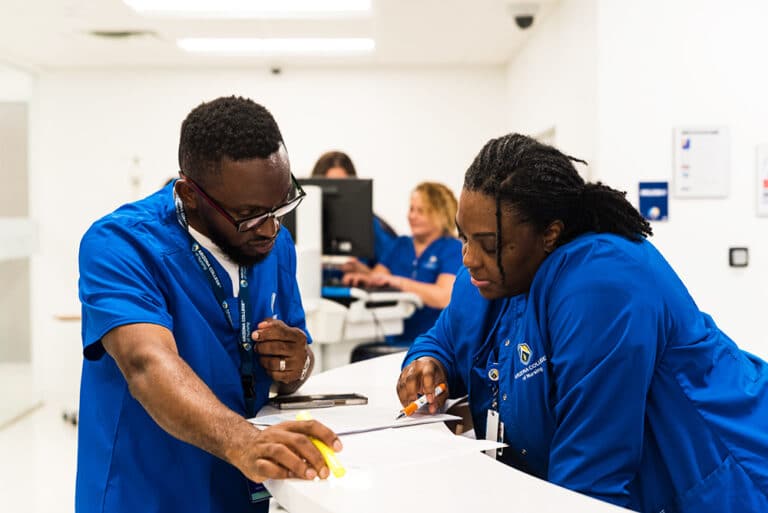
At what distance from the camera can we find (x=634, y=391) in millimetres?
1013

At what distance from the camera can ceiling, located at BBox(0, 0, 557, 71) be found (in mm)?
4199

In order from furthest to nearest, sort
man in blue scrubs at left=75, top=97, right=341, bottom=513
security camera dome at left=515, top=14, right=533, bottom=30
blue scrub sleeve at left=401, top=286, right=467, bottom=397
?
security camera dome at left=515, top=14, right=533, bottom=30 < blue scrub sleeve at left=401, top=286, right=467, bottom=397 < man in blue scrubs at left=75, top=97, right=341, bottom=513

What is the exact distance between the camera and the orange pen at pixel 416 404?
1.30 m

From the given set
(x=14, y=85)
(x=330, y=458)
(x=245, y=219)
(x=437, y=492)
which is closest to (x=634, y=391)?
(x=437, y=492)

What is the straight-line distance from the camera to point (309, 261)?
312 cm

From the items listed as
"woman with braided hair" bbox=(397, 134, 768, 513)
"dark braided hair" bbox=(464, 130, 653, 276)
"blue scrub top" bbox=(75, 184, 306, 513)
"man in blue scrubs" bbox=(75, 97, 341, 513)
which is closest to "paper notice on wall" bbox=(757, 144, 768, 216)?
"woman with braided hair" bbox=(397, 134, 768, 513)

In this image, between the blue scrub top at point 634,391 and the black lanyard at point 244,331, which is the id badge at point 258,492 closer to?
the black lanyard at point 244,331

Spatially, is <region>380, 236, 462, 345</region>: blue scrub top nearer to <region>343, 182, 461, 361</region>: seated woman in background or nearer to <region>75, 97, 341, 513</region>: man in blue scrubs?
<region>343, 182, 461, 361</region>: seated woman in background

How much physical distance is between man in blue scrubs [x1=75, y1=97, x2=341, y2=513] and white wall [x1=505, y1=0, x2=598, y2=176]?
246cm

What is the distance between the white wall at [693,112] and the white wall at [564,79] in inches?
1.6

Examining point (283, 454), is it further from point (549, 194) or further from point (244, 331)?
point (549, 194)

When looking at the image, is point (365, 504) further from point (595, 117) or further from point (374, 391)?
point (595, 117)

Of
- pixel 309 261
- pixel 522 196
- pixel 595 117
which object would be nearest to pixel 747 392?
pixel 522 196

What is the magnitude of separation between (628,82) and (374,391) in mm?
2352
